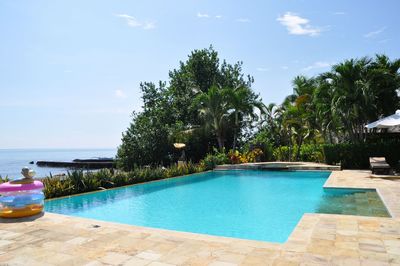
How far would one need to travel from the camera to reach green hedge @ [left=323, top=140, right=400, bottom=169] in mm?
14469

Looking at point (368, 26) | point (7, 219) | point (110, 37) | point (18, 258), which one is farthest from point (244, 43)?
point (18, 258)

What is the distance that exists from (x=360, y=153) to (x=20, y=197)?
14.7m

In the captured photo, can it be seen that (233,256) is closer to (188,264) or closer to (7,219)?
(188,264)

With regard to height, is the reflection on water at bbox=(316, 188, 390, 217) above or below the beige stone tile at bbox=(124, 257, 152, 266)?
below

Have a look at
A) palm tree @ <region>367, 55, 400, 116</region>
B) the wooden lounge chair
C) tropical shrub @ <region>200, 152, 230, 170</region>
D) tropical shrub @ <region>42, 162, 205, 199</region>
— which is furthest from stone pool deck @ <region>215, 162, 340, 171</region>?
the wooden lounge chair

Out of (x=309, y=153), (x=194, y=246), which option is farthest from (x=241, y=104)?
(x=194, y=246)

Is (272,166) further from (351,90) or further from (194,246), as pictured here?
(194,246)

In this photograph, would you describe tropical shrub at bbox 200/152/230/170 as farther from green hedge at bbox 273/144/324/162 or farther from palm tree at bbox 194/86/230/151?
green hedge at bbox 273/144/324/162

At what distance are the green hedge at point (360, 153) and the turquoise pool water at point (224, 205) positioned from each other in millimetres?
2732

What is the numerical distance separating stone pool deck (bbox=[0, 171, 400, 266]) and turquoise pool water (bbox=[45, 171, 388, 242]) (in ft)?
4.84

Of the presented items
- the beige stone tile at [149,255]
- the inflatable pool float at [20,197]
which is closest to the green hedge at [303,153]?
the inflatable pool float at [20,197]

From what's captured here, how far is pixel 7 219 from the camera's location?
257 inches

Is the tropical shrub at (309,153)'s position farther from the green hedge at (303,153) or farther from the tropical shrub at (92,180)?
the tropical shrub at (92,180)

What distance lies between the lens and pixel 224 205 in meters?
9.46
